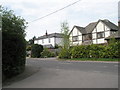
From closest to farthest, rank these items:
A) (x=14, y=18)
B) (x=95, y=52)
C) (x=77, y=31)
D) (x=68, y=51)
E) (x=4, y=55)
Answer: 1. (x=4, y=55)
2. (x=14, y=18)
3. (x=95, y=52)
4. (x=68, y=51)
5. (x=77, y=31)

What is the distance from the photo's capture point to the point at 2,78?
31.6 feet

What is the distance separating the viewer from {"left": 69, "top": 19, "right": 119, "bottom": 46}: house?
41441mm

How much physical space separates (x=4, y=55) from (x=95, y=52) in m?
20.2

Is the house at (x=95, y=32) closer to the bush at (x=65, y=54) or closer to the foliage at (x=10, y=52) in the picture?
the bush at (x=65, y=54)

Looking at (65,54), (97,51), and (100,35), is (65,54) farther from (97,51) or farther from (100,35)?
(100,35)

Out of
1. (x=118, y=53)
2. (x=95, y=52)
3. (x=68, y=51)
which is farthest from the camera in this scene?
(x=68, y=51)

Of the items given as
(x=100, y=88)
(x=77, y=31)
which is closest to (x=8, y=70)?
(x=100, y=88)

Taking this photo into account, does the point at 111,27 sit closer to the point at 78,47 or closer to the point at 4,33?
the point at 78,47

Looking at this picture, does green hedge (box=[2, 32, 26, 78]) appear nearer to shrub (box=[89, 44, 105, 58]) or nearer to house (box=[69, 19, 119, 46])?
shrub (box=[89, 44, 105, 58])

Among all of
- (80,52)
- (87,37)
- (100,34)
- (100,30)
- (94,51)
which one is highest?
(100,30)

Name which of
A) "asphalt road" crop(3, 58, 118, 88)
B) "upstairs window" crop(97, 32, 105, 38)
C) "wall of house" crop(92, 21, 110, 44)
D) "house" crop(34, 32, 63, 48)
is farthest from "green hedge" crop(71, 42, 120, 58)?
"house" crop(34, 32, 63, 48)

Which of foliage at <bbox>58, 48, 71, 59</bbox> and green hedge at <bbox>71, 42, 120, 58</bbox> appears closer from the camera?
green hedge at <bbox>71, 42, 120, 58</bbox>

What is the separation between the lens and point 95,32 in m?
43.7

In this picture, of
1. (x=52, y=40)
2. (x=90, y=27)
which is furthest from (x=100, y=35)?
(x=52, y=40)
